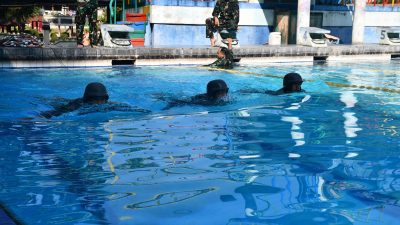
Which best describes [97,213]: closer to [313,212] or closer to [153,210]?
[153,210]

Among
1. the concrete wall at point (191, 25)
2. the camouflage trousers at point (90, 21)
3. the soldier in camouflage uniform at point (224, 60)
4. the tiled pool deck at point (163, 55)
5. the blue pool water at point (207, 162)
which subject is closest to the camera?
the blue pool water at point (207, 162)

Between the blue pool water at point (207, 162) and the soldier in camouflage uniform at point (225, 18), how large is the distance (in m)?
7.75

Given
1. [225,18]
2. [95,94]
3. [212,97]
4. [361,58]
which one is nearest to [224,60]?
[225,18]

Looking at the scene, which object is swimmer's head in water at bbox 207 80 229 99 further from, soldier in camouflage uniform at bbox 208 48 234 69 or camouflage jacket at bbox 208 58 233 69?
camouflage jacket at bbox 208 58 233 69

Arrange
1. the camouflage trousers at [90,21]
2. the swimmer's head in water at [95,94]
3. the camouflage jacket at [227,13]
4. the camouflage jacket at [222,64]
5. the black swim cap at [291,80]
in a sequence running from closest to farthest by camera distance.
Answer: the swimmer's head in water at [95,94], the black swim cap at [291,80], the camouflage jacket at [222,64], the camouflage trousers at [90,21], the camouflage jacket at [227,13]

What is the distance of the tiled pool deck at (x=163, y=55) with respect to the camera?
47.1ft

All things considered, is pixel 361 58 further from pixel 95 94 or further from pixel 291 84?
pixel 95 94

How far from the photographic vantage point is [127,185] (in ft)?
14.3

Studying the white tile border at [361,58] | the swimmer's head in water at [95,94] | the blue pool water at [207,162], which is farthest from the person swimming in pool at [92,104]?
the white tile border at [361,58]

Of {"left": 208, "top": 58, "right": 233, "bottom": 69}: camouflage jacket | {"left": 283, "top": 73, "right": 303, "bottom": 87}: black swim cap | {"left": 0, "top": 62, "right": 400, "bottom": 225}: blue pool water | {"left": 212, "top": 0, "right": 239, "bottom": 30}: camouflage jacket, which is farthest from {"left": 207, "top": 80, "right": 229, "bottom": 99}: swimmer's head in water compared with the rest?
{"left": 212, "top": 0, "right": 239, "bottom": 30}: camouflage jacket

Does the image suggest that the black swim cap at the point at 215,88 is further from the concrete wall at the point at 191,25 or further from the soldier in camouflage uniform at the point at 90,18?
the concrete wall at the point at 191,25

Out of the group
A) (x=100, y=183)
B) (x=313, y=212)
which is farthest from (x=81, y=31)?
(x=313, y=212)

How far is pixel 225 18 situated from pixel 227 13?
35 centimetres

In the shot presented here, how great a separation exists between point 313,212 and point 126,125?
388 cm
